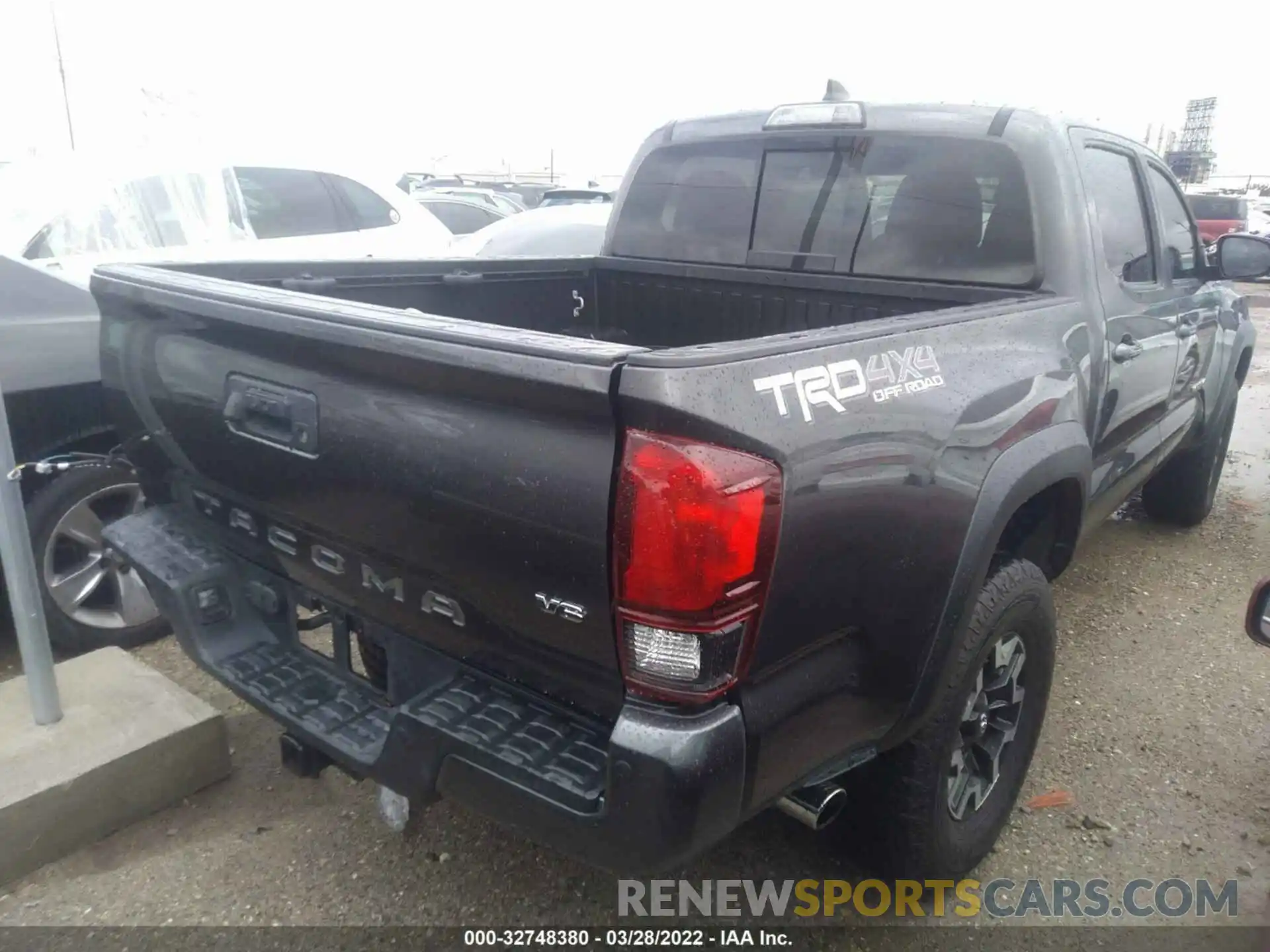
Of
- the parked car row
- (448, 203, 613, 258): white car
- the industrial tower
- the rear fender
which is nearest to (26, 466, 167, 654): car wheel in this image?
the parked car row

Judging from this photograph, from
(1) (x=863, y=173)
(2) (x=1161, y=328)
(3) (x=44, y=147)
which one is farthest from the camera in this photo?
(3) (x=44, y=147)

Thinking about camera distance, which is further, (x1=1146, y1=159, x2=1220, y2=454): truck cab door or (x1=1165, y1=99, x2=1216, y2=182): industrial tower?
(x1=1165, y1=99, x2=1216, y2=182): industrial tower

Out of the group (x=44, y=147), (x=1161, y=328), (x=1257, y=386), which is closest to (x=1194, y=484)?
(x=1161, y=328)

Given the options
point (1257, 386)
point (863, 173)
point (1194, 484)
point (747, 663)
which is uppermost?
point (863, 173)

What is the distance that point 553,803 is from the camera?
176 centimetres

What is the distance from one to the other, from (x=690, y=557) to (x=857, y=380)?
53cm

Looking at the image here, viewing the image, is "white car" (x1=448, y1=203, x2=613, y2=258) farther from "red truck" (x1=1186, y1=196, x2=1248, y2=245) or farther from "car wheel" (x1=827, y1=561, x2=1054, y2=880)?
"red truck" (x1=1186, y1=196, x2=1248, y2=245)

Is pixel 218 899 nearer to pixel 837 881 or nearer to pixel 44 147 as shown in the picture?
pixel 837 881

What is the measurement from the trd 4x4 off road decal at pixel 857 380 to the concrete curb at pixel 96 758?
218 cm

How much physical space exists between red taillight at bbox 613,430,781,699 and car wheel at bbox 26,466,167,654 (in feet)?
8.30

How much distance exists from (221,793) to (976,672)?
7.35ft

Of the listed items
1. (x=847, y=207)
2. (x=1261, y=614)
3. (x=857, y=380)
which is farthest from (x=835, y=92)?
(x=1261, y=614)

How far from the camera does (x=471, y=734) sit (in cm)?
189

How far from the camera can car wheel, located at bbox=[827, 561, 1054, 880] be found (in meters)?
2.32
